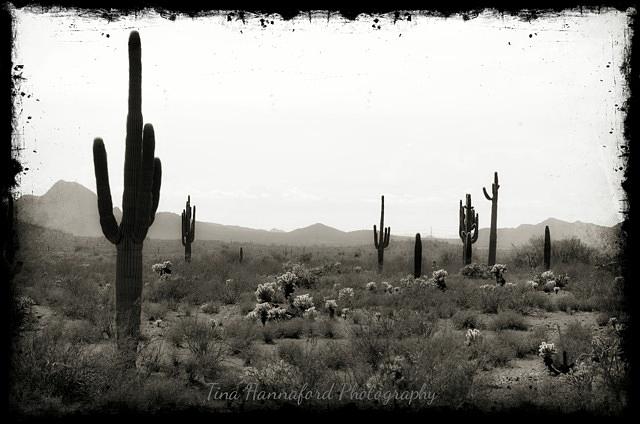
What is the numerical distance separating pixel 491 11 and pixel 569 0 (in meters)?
0.90

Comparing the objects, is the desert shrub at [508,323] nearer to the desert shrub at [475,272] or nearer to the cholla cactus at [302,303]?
the cholla cactus at [302,303]

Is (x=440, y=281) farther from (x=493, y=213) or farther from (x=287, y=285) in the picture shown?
(x=493, y=213)

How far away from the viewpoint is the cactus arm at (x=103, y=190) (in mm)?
11477

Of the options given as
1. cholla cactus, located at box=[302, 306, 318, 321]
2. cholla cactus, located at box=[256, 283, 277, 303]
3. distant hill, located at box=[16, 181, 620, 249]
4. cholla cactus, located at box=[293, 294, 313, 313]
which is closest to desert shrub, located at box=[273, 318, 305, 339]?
cholla cactus, located at box=[302, 306, 318, 321]

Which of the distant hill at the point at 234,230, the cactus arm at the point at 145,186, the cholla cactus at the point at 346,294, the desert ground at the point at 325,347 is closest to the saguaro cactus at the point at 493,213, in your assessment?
the desert ground at the point at 325,347

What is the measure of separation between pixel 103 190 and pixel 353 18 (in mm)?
6645

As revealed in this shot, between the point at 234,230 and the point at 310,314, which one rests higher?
the point at 310,314

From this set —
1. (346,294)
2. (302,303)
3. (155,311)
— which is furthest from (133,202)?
(346,294)

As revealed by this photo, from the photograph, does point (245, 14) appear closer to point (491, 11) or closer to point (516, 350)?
point (491, 11)

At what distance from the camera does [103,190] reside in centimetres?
1164

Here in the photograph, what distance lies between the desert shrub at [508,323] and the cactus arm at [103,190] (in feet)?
31.2

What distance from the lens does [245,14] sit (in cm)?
740

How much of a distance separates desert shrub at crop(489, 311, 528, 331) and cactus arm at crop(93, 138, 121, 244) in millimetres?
9520

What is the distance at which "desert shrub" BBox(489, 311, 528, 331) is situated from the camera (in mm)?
15359
